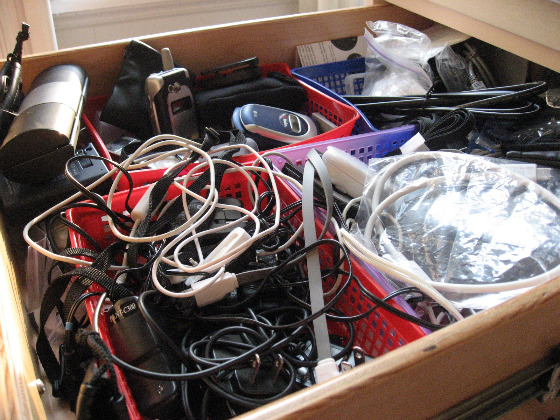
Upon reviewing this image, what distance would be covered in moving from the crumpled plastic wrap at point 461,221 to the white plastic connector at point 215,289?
18cm

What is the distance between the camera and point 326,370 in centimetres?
44

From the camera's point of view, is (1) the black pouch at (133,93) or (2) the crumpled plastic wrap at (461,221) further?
(1) the black pouch at (133,93)

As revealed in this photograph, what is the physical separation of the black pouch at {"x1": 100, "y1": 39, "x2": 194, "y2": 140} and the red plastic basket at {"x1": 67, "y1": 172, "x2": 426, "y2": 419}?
0.29 m

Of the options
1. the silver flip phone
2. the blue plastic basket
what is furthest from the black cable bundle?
the silver flip phone

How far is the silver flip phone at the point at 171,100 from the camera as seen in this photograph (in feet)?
2.76

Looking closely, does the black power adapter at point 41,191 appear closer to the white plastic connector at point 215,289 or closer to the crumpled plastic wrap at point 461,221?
the white plastic connector at point 215,289

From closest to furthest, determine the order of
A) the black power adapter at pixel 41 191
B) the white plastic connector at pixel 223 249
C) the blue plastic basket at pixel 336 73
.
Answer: the white plastic connector at pixel 223 249 → the black power adapter at pixel 41 191 → the blue plastic basket at pixel 336 73

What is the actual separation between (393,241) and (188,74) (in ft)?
1.82

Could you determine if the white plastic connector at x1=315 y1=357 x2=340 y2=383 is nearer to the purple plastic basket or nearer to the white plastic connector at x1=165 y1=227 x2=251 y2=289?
the white plastic connector at x1=165 y1=227 x2=251 y2=289

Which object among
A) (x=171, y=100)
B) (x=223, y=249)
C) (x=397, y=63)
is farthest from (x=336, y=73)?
(x=223, y=249)

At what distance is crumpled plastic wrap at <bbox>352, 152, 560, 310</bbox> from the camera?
52 cm

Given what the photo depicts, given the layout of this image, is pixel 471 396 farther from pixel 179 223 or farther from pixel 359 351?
pixel 179 223

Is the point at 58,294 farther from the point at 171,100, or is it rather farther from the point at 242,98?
the point at 242,98

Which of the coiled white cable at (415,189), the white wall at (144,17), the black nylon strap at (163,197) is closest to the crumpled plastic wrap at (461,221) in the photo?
the coiled white cable at (415,189)
